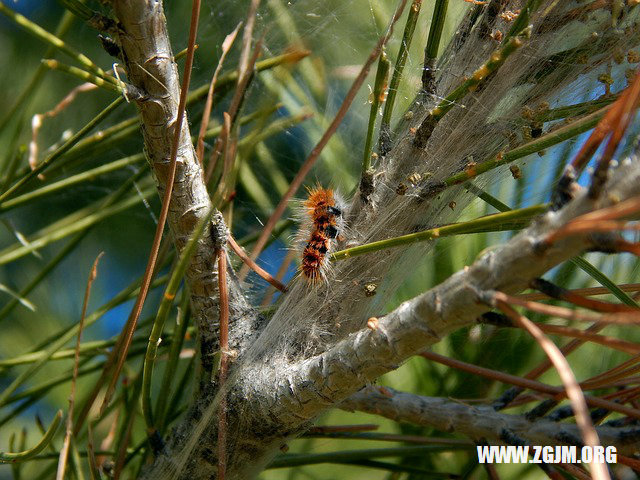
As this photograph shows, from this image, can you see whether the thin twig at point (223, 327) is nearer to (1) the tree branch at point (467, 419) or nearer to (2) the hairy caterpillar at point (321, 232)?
(2) the hairy caterpillar at point (321, 232)

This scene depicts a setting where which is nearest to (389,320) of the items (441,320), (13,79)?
(441,320)

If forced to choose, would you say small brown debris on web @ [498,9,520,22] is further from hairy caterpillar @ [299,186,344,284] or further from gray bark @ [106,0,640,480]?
hairy caterpillar @ [299,186,344,284]

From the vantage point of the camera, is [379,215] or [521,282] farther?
[379,215]

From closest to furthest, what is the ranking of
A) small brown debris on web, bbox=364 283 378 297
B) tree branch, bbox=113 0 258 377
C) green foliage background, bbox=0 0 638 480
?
1. tree branch, bbox=113 0 258 377
2. small brown debris on web, bbox=364 283 378 297
3. green foliage background, bbox=0 0 638 480

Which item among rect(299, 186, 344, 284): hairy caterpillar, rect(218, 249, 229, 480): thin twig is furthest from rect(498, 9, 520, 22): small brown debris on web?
rect(218, 249, 229, 480): thin twig

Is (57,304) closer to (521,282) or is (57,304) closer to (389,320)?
(389,320)

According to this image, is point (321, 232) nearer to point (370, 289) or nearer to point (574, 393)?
point (370, 289)

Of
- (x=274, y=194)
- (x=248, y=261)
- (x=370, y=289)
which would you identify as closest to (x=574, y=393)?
(x=370, y=289)

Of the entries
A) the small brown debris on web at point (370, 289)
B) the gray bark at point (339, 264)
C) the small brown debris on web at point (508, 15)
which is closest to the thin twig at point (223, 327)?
the gray bark at point (339, 264)
